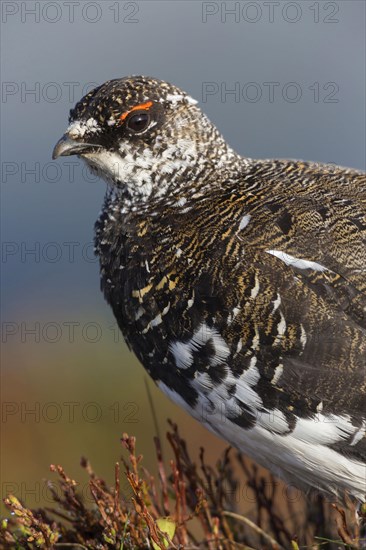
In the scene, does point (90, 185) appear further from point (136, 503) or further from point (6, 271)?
point (136, 503)

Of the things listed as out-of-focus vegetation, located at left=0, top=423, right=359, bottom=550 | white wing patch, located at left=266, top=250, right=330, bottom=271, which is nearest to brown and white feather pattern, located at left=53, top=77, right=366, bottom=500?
white wing patch, located at left=266, top=250, right=330, bottom=271

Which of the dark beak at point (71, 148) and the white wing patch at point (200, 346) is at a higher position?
the dark beak at point (71, 148)

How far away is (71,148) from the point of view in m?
4.39

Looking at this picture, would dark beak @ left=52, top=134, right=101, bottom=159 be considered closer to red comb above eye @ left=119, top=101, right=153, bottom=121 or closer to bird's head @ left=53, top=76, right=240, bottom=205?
bird's head @ left=53, top=76, right=240, bottom=205

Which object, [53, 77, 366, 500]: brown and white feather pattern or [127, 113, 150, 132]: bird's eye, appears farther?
[127, 113, 150, 132]: bird's eye

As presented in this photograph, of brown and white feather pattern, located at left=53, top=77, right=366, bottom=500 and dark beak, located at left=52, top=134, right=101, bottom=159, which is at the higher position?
dark beak, located at left=52, top=134, right=101, bottom=159

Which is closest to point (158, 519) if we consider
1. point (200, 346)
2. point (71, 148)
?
point (200, 346)

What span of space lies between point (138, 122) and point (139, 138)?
87 mm

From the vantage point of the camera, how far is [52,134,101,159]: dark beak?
173 inches

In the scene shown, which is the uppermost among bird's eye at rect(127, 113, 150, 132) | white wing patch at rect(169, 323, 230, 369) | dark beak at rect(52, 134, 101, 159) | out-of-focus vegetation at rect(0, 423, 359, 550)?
bird's eye at rect(127, 113, 150, 132)

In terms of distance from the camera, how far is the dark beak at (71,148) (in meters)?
4.39

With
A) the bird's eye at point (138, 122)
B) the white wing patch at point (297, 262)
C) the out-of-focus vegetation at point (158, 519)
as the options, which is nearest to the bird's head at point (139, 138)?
the bird's eye at point (138, 122)

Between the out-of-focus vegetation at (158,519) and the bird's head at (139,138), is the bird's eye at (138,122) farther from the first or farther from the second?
the out-of-focus vegetation at (158,519)

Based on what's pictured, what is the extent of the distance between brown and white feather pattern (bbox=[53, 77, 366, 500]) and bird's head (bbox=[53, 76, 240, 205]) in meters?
0.01
